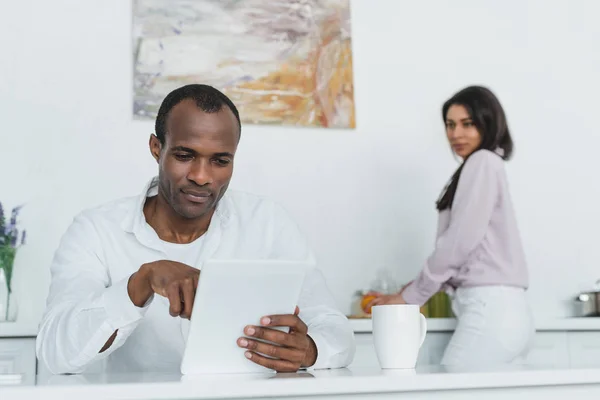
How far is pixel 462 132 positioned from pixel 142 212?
1256 millimetres

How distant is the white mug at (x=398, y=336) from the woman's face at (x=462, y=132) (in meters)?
1.43

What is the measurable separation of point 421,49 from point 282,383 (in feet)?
8.06

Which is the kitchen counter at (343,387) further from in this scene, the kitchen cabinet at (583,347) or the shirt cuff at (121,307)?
the kitchen cabinet at (583,347)

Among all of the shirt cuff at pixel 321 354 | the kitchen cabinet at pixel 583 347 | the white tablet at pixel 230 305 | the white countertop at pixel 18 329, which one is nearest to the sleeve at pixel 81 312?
the white tablet at pixel 230 305

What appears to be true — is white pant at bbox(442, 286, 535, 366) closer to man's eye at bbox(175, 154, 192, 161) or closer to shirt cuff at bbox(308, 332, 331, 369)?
shirt cuff at bbox(308, 332, 331, 369)

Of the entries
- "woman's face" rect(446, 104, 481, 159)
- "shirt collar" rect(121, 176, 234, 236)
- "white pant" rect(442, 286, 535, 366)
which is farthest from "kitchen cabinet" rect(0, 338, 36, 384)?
"woman's face" rect(446, 104, 481, 159)

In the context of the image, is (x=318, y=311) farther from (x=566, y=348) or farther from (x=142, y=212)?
(x=566, y=348)

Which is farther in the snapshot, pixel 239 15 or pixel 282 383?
pixel 239 15

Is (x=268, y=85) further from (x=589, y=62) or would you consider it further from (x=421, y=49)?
(x=589, y=62)

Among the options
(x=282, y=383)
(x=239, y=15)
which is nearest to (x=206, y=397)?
(x=282, y=383)

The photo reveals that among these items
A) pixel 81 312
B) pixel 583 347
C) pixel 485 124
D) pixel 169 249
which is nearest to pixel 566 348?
pixel 583 347

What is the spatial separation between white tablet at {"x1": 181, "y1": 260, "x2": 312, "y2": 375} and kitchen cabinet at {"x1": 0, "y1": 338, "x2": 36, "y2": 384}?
136cm

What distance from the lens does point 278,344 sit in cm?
119

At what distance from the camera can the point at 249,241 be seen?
1.81 m
